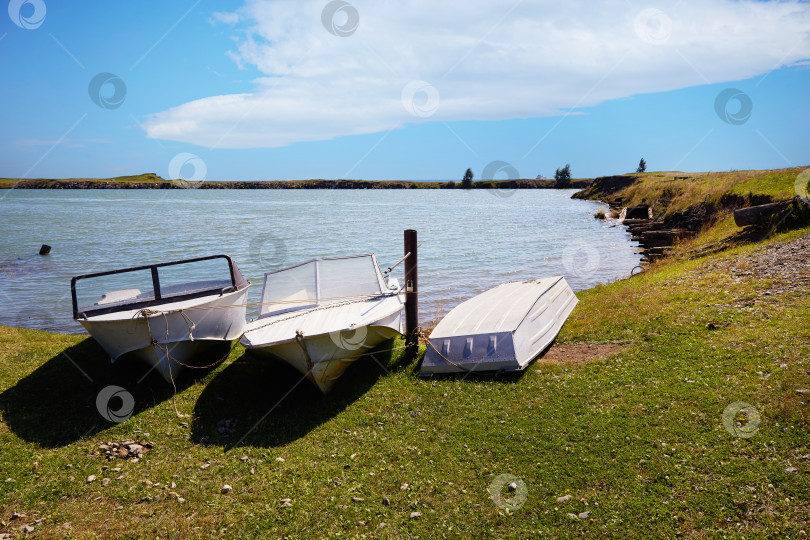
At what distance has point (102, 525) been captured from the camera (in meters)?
6.56

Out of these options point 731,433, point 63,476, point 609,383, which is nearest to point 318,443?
point 63,476

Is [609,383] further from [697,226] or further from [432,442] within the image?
[697,226]

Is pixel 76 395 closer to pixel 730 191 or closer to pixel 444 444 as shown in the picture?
pixel 444 444

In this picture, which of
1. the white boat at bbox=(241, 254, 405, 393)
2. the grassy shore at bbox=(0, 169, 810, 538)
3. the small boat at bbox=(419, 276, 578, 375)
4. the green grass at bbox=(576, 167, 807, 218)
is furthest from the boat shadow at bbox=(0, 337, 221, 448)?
the green grass at bbox=(576, 167, 807, 218)

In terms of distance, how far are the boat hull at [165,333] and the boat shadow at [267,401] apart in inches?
37.1

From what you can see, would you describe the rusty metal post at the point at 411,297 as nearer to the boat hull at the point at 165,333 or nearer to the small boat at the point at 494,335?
the small boat at the point at 494,335

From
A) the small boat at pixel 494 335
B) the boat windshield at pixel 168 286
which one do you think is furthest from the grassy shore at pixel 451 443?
the boat windshield at pixel 168 286

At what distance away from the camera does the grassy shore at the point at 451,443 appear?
645 centimetres

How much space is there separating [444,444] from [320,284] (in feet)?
→ 20.3

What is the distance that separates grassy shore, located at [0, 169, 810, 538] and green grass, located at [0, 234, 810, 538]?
36 mm

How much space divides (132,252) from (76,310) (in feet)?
97.6

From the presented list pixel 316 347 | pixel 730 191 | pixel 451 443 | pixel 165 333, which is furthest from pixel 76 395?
pixel 730 191

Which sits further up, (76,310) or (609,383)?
(76,310)

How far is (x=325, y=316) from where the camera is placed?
11336mm
